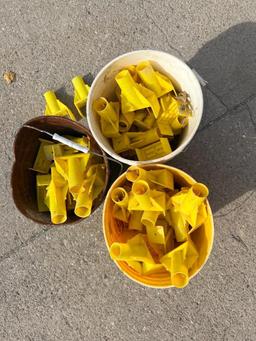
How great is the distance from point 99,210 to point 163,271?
1.36 feet

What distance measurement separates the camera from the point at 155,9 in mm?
1799

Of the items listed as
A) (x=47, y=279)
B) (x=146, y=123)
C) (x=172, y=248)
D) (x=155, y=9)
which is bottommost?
(x=47, y=279)

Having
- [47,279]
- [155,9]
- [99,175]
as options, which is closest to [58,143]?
[99,175]

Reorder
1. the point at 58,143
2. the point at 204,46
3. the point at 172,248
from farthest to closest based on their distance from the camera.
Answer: the point at 204,46, the point at 58,143, the point at 172,248

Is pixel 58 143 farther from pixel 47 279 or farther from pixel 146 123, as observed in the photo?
pixel 47 279

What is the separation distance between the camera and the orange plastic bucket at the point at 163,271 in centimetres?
138

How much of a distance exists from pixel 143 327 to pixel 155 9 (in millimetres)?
1328

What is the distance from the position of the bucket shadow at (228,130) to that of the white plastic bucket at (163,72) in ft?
0.74

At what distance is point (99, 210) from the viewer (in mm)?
1733

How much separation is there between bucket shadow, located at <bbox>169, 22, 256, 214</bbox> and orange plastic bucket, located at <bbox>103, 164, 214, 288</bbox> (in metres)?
0.24

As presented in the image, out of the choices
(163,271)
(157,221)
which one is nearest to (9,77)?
(157,221)

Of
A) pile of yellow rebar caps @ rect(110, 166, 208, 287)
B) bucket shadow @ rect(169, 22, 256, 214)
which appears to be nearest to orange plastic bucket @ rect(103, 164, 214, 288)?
pile of yellow rebar caps @ rect(110, 166, 208, 287)

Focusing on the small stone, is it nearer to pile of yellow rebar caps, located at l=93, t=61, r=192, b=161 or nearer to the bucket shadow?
pile of yellow rebar caps, located at l=93, t=61, r=192, b=161

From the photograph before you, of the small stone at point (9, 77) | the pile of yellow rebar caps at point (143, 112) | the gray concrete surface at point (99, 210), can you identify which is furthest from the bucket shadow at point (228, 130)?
the small stone at point (9, 77)
